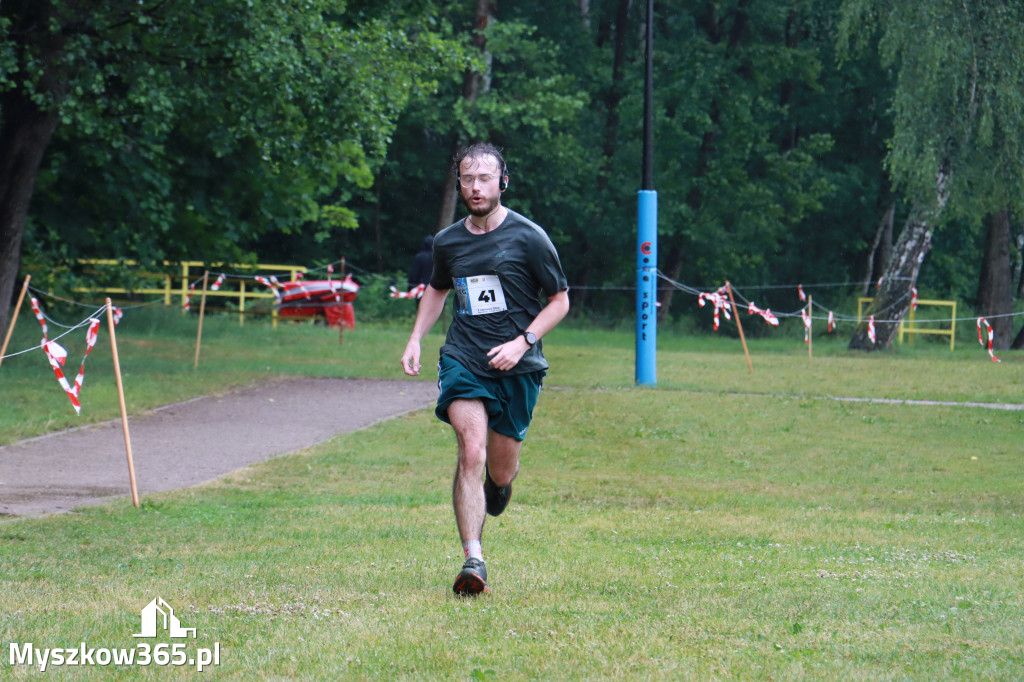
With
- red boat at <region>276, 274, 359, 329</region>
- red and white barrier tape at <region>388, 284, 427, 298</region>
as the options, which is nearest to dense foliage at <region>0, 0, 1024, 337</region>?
red boat at <region>276, 274, 359, 329</region>

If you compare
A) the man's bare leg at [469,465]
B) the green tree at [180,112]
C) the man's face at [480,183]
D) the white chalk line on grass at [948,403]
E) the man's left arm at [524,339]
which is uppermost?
the green tree at [180,112]

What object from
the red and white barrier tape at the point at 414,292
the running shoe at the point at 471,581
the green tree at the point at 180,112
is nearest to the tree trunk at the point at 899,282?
the red and white barrier tape at the point at 414,292

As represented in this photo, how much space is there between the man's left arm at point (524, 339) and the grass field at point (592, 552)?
102cm

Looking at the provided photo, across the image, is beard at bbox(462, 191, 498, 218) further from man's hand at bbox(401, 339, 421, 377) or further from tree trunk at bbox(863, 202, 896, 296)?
tree trunk at bbox(863, 202, 896, 296)

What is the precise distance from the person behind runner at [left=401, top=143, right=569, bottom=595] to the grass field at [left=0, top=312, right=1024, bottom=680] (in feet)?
2.21

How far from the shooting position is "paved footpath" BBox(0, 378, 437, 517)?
10.4 m

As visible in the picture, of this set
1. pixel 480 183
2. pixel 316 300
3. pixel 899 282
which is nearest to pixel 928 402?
pixel 480 183

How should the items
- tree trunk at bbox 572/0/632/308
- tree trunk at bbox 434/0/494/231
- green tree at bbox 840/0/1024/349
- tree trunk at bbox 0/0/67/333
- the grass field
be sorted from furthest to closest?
tree trunk at bbox 572/0/632/308
tree trunk at bbox 434/0/494/231
green tree at bbox 840/0/1024/349
tree trunk at bbox 0/0/67/333
the grass field

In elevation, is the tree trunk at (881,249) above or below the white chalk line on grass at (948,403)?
above

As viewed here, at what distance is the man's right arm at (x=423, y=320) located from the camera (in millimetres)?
6301

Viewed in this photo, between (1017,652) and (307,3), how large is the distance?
16398mm

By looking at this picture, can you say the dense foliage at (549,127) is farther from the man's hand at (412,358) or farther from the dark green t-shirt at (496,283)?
the dark green t-shirt at (496,283)

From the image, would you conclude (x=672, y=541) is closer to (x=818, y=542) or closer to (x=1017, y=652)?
(x=818, y=542)

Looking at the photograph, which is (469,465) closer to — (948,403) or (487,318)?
(487,318)
